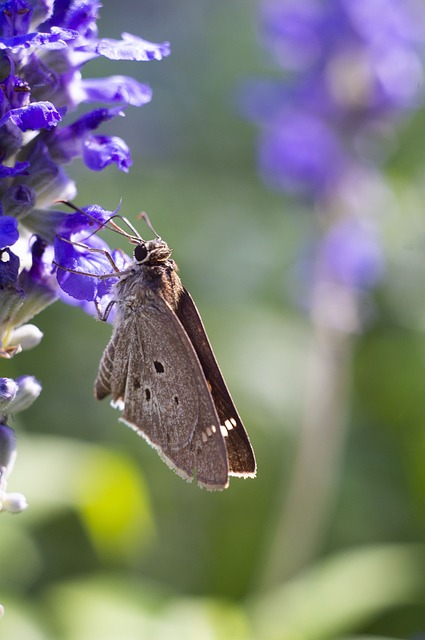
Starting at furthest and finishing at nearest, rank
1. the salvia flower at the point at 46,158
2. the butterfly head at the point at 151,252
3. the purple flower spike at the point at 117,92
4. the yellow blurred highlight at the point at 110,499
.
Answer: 1. the yellow blurred highlight at the point at 110,499
2. the butterfly head at the point at 151,252
3. the purple flower spike at the point at 117,92
4. the salvia flower at the point at 46,158

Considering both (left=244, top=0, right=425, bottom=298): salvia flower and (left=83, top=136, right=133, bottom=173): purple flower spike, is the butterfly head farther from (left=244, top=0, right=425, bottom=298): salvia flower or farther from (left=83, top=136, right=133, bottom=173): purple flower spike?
(left=244, top=0, right=425, bottom=298): salvia flower

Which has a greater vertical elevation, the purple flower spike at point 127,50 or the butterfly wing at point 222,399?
the purple flower spike at point 127,50

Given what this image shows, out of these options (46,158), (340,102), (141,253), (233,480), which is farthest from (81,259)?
(340,102)

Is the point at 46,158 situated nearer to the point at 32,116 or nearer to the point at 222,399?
the point at 32,116

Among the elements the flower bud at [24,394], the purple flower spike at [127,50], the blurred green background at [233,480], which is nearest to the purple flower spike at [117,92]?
the purple flower spike at [127,50]

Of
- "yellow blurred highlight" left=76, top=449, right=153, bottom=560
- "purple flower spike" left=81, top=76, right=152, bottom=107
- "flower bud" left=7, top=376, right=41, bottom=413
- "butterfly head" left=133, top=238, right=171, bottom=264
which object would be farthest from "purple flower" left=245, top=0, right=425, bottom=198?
"flower bud" left=7, top=376, right=41, bottom=413

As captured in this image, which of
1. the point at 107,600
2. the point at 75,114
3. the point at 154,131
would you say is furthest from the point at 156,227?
the point at 107,600

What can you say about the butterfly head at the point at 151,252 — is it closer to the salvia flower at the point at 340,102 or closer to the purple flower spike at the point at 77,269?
the purple flower spike at the point at 77,269

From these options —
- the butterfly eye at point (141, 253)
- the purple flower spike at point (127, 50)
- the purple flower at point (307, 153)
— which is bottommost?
the purple flower at point (307, 153)

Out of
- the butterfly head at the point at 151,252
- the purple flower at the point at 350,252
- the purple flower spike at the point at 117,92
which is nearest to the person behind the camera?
the purple flower spike at the point at 117,92
